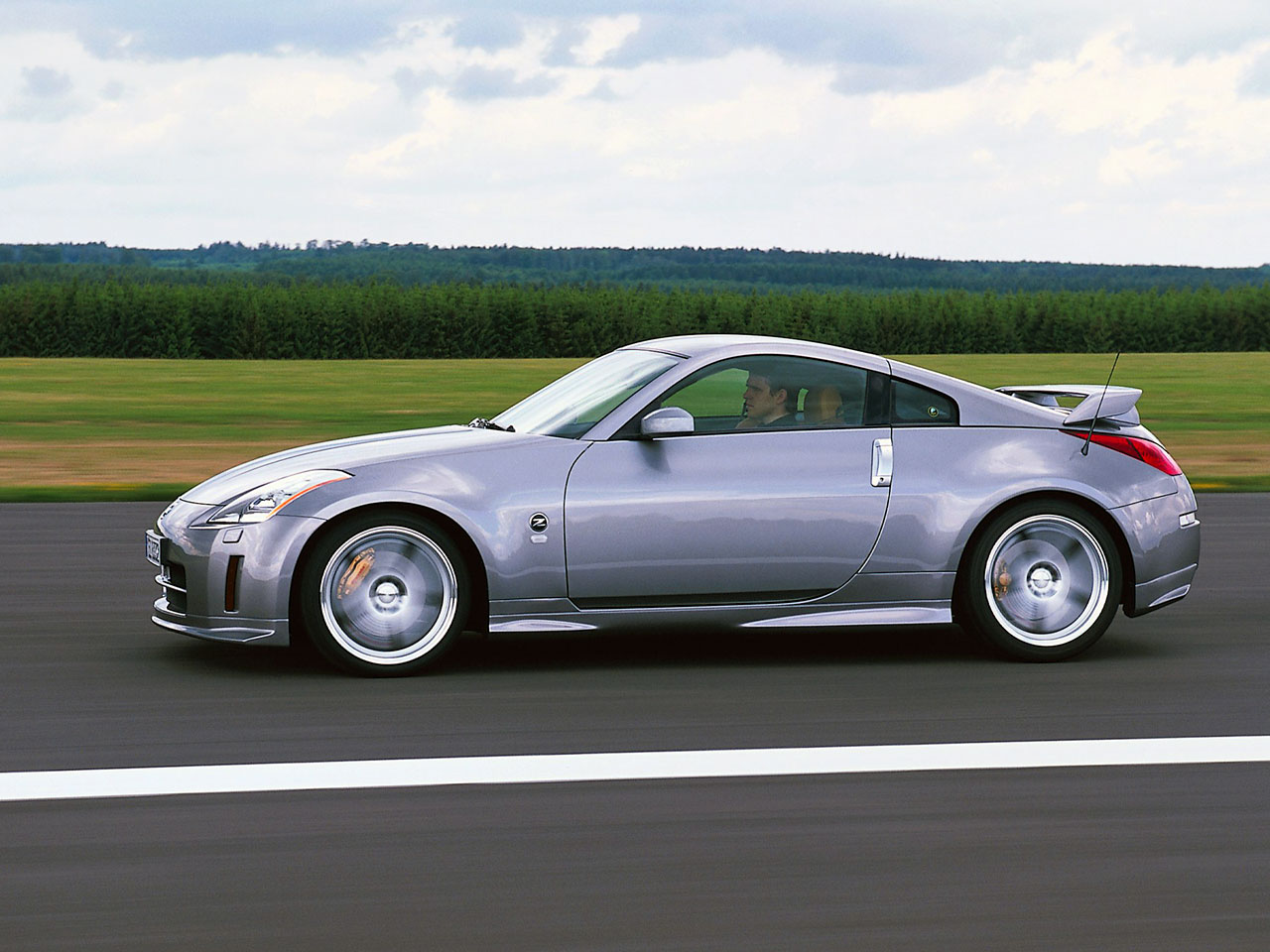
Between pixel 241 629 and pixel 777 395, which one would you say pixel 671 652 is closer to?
pixel 777 395

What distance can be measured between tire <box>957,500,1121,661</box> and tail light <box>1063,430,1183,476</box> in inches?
13.2

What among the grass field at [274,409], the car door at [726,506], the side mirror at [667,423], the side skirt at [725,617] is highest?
the side mirror at [667,423]

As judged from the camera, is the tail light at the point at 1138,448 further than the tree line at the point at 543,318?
No

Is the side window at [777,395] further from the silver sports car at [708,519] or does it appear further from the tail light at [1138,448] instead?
the tail light at [1138,448]

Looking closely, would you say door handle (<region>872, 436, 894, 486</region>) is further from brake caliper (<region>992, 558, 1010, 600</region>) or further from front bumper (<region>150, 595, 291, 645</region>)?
front bumper (<region>150, 595, 291, 645</region>)

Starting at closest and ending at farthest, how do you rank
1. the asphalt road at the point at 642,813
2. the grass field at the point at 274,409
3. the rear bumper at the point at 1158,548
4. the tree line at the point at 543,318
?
the asphalt road at the point at 642,813 → the rear bumper at the point at 1158,548 → the grass field at the point at 274,409 → the tree line at the point at 543,318

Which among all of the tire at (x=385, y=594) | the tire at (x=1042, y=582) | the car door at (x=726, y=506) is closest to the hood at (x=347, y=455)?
the tire at (x=385, y=594)

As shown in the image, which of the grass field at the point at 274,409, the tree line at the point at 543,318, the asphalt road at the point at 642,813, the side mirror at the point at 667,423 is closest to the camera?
the asphalt road at the point at 642,813

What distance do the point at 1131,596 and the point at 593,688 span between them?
2390mm

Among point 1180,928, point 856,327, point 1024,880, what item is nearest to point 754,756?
point 1024,880

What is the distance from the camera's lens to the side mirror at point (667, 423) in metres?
7.20

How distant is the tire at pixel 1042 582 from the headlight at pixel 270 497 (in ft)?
8.66

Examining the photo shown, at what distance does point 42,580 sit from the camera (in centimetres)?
992

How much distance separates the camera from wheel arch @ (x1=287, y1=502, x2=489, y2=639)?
704cm
